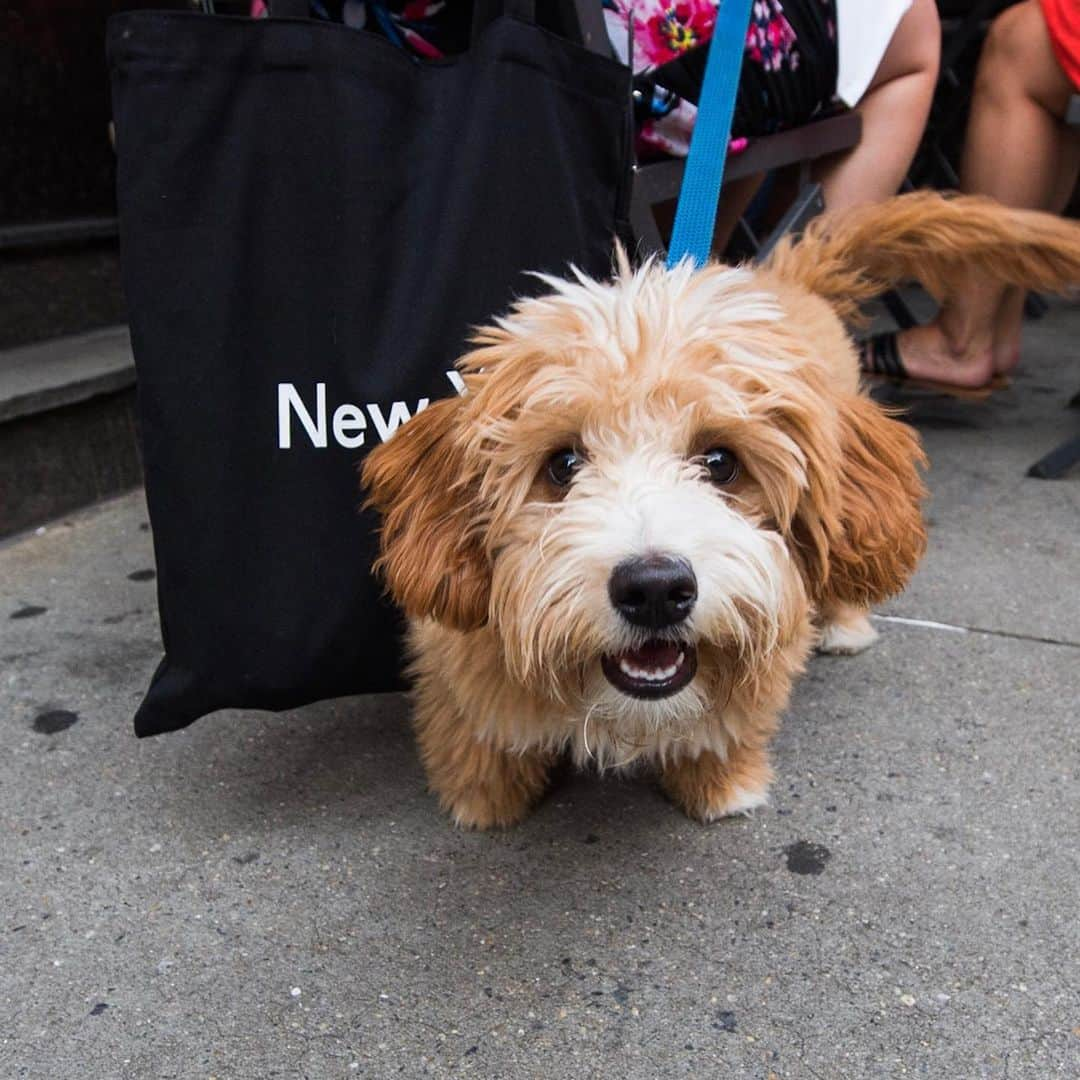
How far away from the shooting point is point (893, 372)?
4.07 m

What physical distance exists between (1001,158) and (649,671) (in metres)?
2.91

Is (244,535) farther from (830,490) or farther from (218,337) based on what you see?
(830,490)

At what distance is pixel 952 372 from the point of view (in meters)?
4.05

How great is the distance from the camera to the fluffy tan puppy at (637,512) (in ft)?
5.11

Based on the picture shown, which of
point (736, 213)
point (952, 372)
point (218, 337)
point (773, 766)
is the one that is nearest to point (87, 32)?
point (736, 213)

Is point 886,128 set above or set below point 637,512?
above

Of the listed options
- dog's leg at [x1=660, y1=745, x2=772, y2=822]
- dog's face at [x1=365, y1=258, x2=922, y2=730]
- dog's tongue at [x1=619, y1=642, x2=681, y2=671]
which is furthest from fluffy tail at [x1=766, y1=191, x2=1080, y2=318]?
dog's tongue at [x1=619, y1=642, x2=681, y2=671]

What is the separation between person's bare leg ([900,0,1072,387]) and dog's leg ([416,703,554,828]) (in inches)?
91.2

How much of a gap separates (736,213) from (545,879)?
2.14 metres

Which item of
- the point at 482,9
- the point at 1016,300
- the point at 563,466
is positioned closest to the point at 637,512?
the point at 563,466

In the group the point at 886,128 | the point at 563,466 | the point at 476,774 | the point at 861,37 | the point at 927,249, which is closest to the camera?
the point at 563,466

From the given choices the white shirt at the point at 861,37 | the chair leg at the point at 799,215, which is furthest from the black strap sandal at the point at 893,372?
the white shirt at the point at 861,37

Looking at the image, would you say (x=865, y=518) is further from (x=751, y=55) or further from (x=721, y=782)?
(x=751, y=55)

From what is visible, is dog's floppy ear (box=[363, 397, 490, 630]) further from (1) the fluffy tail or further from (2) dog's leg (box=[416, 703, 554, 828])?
(1) the fluffy tail
